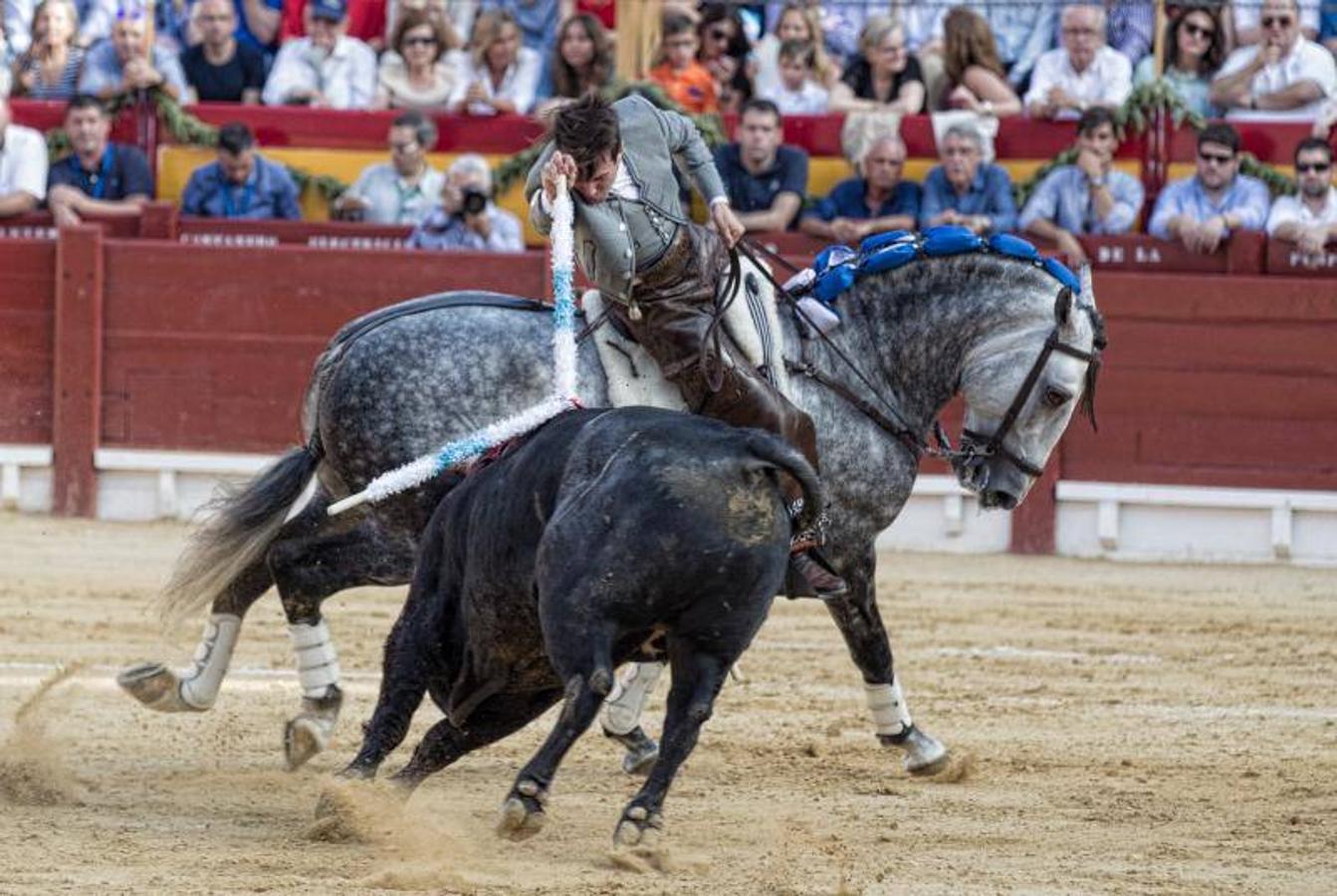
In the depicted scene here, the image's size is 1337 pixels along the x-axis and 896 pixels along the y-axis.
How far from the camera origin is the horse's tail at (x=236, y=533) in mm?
6340

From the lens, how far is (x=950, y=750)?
6.68 meters

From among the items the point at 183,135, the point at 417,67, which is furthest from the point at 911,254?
the point at 183,135

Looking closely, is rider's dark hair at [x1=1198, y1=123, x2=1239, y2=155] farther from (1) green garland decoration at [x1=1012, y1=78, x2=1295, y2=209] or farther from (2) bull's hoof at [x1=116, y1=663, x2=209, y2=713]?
(2) bull's hoof at [x1=116, y1=663, x2=209, y2=713]

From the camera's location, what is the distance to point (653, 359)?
241 inches

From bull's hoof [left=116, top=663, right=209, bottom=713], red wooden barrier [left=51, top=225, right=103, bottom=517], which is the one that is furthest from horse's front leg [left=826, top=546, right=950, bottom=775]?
red wooden barrier [left=51, top=225, right=103, bottom=517]

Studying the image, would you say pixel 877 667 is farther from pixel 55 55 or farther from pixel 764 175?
pixel 55 55

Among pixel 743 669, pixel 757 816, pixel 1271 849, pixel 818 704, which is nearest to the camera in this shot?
pixel 1271 849

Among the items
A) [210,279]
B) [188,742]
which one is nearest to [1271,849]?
[188,742]

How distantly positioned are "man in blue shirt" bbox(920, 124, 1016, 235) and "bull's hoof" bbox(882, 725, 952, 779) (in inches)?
187

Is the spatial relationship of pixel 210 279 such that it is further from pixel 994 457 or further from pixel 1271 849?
pixel 1271 849

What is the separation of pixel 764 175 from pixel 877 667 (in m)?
5.05

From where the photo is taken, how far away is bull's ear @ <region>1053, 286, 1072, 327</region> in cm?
625

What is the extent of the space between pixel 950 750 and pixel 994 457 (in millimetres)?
828

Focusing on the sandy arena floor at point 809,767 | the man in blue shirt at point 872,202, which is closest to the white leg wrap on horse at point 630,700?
the sandy arena floor at point 809,767
